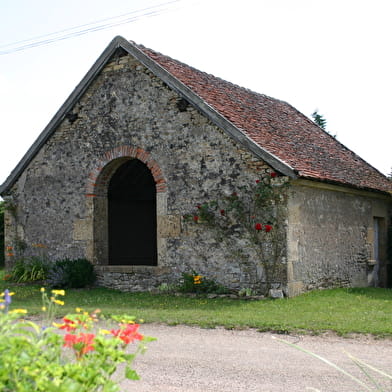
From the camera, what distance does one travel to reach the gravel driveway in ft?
17.4

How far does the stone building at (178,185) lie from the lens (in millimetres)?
11602

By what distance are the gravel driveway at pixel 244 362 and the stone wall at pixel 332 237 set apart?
3.99 m

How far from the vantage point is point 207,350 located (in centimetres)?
683

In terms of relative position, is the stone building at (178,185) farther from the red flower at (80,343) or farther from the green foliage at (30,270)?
the red flower at (80,343)

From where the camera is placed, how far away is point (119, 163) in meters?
13.6

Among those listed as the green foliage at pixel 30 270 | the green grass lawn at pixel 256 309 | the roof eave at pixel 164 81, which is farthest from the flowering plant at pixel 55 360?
the green foliage at pixel 30 270

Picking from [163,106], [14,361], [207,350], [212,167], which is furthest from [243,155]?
[14,361]

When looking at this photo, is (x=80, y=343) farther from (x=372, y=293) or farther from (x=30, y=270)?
(x=30, y=270)

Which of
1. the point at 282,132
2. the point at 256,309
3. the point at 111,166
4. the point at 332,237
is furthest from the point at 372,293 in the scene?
the point at 111,166

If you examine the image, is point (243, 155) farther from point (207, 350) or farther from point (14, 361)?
point (14, 361)

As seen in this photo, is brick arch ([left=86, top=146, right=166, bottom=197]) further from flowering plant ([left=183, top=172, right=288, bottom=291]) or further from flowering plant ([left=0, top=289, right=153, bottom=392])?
flowering plant ([left=0, top=289, right=153, bottom=392])

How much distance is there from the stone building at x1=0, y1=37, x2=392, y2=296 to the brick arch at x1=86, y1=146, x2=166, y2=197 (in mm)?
25

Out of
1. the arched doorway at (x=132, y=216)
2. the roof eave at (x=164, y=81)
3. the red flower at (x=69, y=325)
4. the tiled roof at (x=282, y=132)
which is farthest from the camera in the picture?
the arched doorway at (x=132, y=216)

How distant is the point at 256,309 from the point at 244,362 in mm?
3768
